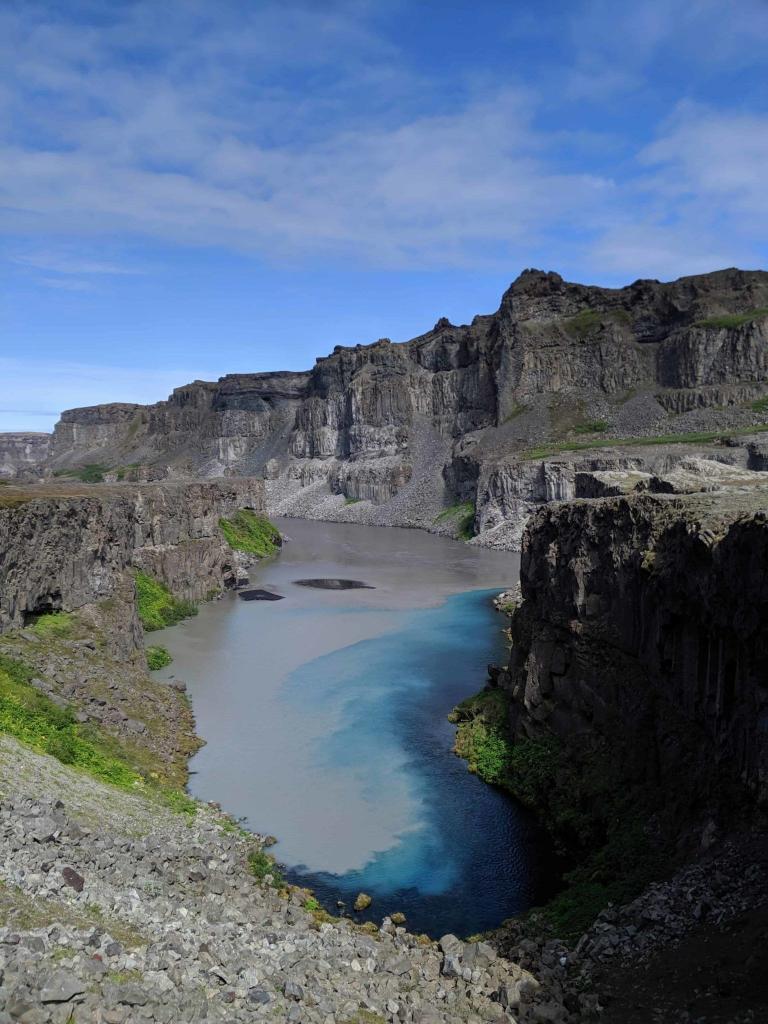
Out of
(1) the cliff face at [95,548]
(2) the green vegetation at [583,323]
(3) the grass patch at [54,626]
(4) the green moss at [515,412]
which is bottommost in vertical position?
(3) the grass patch at [54,626]

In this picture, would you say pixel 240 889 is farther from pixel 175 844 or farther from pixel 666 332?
pixel 666 332

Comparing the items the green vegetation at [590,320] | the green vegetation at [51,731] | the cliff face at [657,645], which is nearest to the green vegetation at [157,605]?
the green vegetation at [51,731]

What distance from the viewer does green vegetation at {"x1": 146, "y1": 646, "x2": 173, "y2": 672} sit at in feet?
119

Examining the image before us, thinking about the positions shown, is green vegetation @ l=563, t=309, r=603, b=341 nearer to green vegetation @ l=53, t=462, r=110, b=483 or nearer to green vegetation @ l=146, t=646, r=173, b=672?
green vegetation @ l=53, t=462, r=110, b=483

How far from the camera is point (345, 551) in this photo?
8431 cm

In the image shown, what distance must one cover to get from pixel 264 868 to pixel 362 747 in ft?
29.3

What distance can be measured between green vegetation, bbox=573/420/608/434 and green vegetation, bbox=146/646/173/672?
273 feet

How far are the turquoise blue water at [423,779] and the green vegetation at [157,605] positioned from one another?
11014 mm

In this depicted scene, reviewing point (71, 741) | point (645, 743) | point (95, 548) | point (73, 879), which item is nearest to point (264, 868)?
point (73, 879)

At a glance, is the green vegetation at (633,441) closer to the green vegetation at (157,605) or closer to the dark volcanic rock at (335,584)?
the dark volcanic rock at (335,584)

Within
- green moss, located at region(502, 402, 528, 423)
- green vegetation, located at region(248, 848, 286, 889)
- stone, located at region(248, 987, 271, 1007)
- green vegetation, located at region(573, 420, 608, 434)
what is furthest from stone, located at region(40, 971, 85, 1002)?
green moss, located at region(502, 402, 528, 423)

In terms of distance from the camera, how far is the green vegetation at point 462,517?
97.3 m

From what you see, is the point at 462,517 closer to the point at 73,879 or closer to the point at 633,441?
the point at 633,441

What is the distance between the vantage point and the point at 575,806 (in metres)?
21.6
